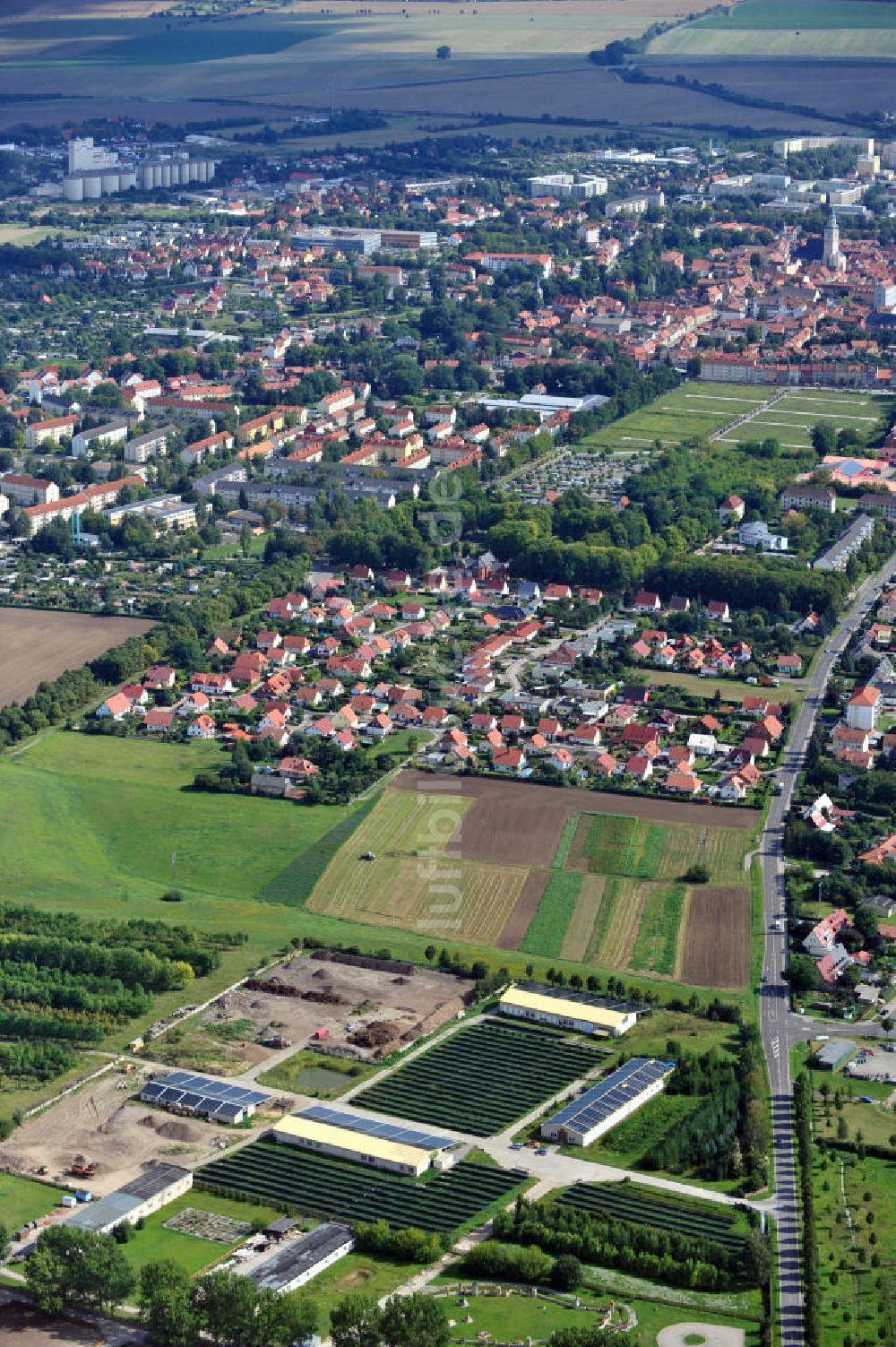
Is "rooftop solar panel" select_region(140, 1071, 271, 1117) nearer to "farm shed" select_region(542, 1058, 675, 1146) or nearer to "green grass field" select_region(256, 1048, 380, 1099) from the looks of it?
"green grass field" select_region(256, 1048, 380, 1099)

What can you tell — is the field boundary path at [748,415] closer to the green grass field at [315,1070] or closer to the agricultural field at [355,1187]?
the green grass field at [315,1070]

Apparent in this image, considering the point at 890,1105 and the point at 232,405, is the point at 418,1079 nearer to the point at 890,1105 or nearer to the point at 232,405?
the point at 890,1105

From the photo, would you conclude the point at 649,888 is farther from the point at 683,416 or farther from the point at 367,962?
the point at 683,416

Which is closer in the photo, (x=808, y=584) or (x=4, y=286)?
(x=808, y=584)

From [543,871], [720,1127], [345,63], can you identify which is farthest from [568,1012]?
[345,63]

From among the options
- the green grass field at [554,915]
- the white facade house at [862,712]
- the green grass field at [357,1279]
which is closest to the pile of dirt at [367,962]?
the green grass field at [554,915]

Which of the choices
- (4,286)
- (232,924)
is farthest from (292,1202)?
(4,286)

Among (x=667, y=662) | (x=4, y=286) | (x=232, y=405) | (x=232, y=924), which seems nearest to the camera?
(x=232, y=924)
